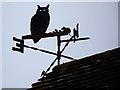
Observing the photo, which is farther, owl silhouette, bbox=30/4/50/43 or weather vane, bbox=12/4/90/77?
owl silhouette, bbox=30/4/50/43

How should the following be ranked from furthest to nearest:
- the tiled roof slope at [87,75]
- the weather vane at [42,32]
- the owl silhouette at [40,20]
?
1. the owl silhouette at [40,20]
2. the weather vane at [42,32]
3. the tiled roof slope at [87,75]

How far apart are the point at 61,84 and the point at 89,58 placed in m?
0.97

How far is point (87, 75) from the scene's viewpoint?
4988mm

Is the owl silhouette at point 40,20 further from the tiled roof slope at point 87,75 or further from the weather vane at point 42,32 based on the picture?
the tiled roof slope at point 87,75

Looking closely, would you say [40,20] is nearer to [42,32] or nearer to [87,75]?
[42,32]

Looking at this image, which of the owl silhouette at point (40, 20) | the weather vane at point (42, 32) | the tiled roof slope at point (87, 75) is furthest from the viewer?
the owl silhouette at point (40, 20)

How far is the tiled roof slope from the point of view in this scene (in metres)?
4.49

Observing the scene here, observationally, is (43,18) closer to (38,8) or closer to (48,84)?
(38,8)

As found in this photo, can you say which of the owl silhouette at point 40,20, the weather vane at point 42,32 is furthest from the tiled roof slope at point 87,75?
the owl silhouette at point 40,20

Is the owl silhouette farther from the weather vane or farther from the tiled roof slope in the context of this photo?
the tiled roof slope

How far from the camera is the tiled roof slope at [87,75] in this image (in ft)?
14.7

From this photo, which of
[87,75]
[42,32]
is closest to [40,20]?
[42,32]

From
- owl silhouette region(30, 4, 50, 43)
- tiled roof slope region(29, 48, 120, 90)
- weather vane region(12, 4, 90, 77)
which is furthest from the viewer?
owl silhouette region(30, 4, 50, 43)

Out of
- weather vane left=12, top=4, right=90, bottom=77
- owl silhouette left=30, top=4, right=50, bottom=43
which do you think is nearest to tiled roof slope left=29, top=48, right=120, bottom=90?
weather vane left=12, top=4, right=90, bottom=77
